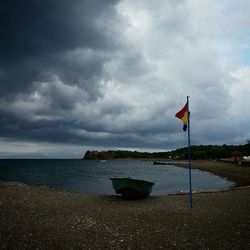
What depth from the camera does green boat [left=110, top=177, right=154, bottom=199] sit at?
2566 cm

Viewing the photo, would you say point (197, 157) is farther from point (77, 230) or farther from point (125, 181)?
point (77, 230)

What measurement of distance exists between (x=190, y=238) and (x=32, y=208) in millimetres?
9207

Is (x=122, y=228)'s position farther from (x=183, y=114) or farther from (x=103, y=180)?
(x=103, y=180)

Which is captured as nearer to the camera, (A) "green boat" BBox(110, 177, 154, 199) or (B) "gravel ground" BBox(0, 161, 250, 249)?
(B) "gravel ground" BBox(0, 161, 250, 249)

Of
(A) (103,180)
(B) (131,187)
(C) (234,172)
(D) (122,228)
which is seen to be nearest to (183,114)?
(D) (122,228)

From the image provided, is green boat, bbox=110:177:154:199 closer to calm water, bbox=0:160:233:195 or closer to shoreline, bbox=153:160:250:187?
calm water, bbox=0:160:233:195

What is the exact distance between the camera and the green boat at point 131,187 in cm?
2566

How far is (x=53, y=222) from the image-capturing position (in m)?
13.7

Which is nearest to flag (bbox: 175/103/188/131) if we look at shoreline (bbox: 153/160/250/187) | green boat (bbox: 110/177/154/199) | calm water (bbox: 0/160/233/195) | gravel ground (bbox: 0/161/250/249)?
gravel ground (bbox: 0/161/250/249)

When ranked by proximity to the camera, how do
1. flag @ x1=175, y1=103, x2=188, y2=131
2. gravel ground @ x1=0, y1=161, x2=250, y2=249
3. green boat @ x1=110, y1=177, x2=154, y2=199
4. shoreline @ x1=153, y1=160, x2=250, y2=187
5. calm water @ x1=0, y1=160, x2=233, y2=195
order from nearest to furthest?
gravel ground @ x1=0, y1=161, x2=250, y2=249
flag @ x1=175, y1=103, x2=188, y2=131
green boat @ x1=110, y1=177, x2=154, y2=199
calm water @ x1=0, y1=160, x2=233, y2=195
shoreline @ x1=153, y1=160, x2=250, y2=187

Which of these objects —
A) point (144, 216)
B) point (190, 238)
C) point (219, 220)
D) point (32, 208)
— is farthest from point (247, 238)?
point (32, 208)

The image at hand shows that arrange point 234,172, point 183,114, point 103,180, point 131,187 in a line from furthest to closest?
1. point 234,172
2. point 103,180
3. point 131,187
4. point 183,114

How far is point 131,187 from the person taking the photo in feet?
84.1

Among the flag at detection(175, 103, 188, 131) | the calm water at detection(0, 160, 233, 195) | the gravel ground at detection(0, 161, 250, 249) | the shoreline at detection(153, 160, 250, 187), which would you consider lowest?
the calm water at detection(0, 160, 233, 195)
